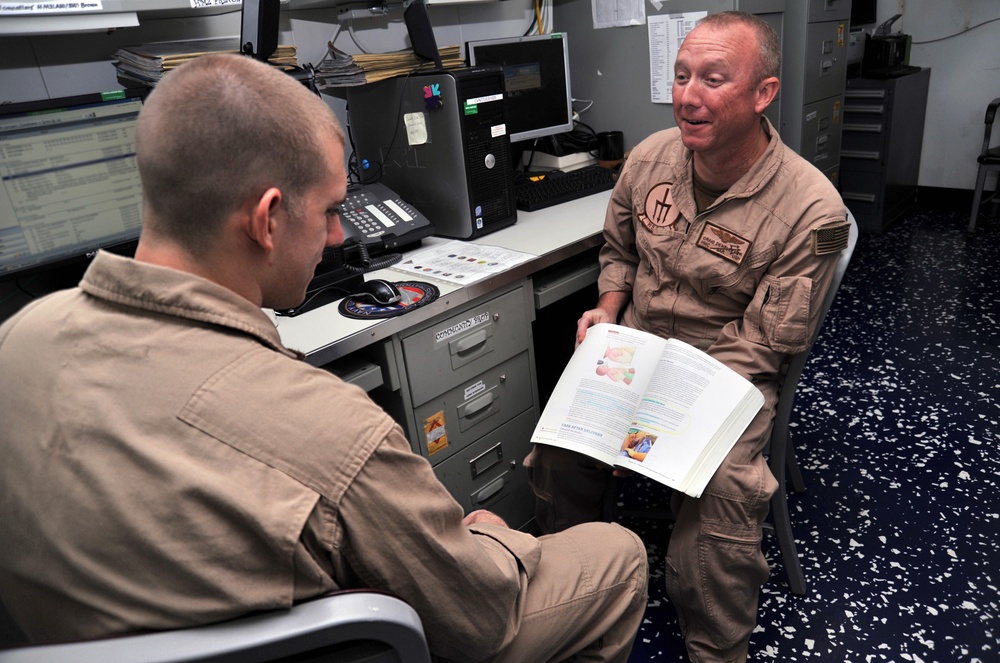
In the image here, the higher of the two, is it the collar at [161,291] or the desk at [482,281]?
the collar at [161,291]

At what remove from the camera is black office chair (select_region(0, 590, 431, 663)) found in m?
0.51

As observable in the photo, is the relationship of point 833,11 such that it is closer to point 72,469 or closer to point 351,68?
point 351,68

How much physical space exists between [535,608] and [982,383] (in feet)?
6.99

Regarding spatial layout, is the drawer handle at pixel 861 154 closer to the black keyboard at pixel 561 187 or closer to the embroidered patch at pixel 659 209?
the black keyboard at pixel 561 187

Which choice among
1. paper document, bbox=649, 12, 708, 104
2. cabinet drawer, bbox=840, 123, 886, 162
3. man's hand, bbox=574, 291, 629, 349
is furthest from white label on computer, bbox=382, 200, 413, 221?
cabinet drawer, bbox=840, 123, 886, 162

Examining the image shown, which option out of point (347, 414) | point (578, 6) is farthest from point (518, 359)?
point (578, 6)

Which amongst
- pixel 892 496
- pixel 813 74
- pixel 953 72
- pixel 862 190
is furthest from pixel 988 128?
pixel 892 496

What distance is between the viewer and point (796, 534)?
71.8 inches

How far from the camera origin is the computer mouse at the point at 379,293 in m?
1.45

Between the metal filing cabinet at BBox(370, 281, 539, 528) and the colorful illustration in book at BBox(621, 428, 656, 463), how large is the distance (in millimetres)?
395

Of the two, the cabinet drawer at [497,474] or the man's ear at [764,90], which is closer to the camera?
the man's ear at [764,90]

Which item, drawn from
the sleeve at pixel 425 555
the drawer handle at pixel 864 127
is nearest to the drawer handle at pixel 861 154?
the drawer handle at pixel 864 127

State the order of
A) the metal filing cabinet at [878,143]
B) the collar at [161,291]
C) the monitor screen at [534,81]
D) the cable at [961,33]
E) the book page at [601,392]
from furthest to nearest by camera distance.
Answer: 1. the cable at [961,33]
2. the metal filing cabinet at [878,143]
3. the monitor screen at [534,81]
4. the book page at [601,392]
5. the collar at [161,291]

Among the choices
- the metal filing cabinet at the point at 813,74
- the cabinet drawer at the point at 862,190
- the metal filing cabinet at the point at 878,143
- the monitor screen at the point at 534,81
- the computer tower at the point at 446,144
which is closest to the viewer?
the computer tower at the point at 446,144
